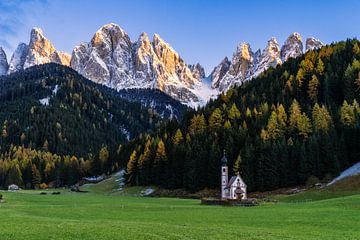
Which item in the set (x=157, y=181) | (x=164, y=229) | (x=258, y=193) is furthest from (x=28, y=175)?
(x=164, y=229)

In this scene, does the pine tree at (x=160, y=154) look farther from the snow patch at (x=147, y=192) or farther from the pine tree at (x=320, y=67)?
the pine tree at (x=320, y=67)

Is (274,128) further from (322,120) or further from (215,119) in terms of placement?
(215,119)

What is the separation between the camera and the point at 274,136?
117 metres

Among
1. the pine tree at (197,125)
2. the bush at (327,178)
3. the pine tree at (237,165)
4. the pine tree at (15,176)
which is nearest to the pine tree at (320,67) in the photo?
the pine tree at (197,125)

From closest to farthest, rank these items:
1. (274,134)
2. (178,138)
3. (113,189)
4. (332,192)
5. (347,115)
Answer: (332,192) < (347,115) < (274,134) < (178,138) < (113,189)

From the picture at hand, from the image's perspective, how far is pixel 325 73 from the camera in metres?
152

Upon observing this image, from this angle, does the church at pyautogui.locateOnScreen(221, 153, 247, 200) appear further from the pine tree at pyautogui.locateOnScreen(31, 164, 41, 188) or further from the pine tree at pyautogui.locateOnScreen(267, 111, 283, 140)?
the pine tree at pyautogui.locateOnScreen(31, 164, 41, 188)

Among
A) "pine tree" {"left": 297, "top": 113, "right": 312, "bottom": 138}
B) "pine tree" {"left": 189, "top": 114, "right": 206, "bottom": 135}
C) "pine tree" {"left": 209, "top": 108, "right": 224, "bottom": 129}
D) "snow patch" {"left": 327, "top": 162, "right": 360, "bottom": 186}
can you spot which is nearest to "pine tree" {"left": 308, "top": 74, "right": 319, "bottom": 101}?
"pine tree" {"left": 297, "top": 113, "right": 312, "bottom": 138}

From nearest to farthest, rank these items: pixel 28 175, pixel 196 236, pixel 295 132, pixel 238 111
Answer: pixel 196 236 → pixel 295 132 → pixel 238 111 → pixel 28 175

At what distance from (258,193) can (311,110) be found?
37.0 meters

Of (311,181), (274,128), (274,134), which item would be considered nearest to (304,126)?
(274,128)

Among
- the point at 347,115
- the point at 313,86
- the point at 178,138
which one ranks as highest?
the point at 313,86

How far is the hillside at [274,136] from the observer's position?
10475 centimetres

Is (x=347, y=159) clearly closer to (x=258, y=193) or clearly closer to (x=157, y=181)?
(x=258, y=193)
